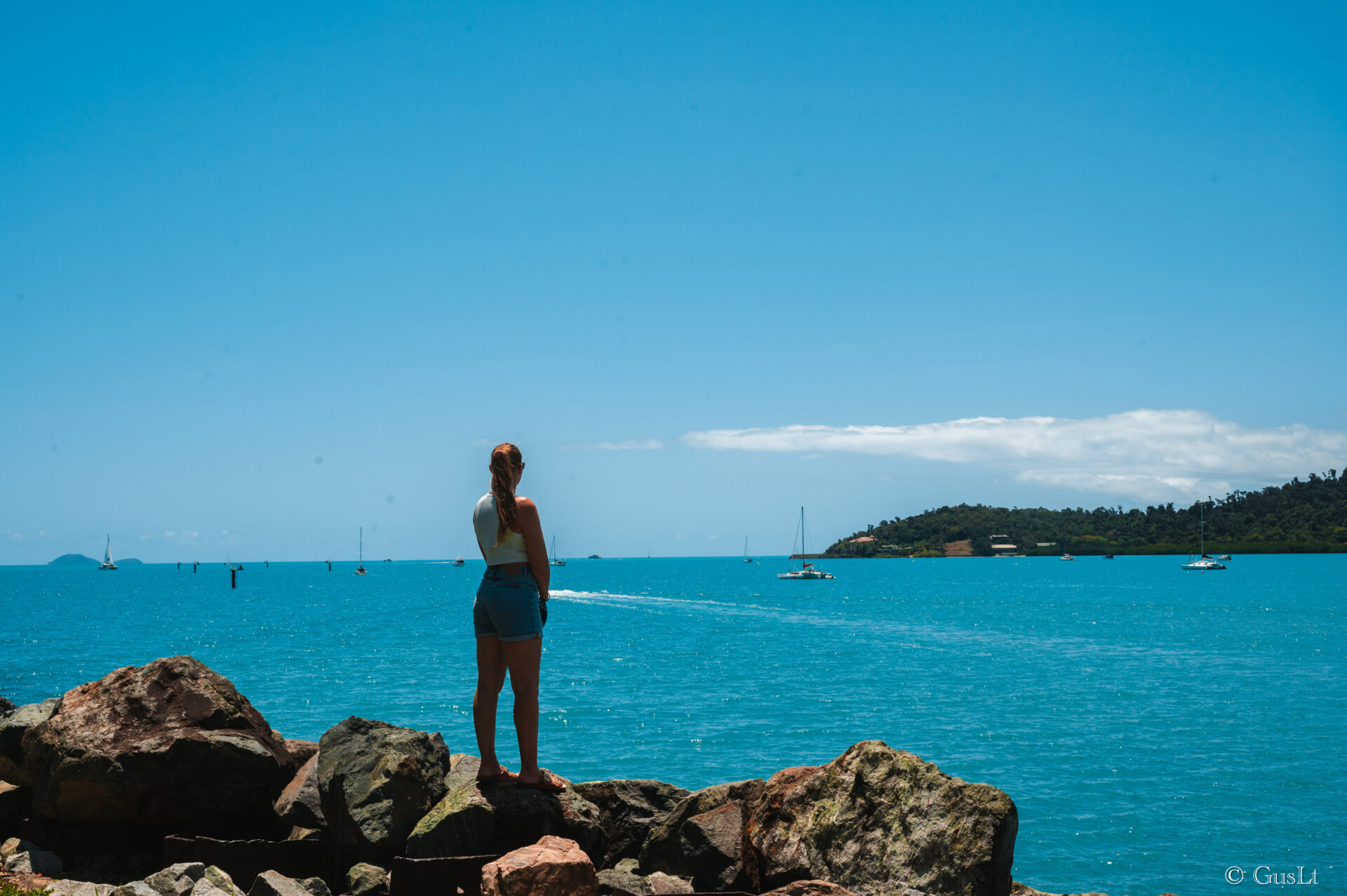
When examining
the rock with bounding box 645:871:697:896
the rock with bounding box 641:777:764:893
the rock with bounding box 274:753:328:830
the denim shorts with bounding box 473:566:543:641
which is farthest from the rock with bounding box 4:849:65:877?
the rock with bounding box 645:871:697:896

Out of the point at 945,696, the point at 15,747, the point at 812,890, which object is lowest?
the point at 945,696

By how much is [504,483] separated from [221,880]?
3841 mm

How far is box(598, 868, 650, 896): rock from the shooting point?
713 centimetres

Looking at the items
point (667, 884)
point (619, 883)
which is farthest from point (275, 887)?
point (667, 884)

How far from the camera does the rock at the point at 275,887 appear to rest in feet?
23.4

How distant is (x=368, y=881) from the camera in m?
7.56

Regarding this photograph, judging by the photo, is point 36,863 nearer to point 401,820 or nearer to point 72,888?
point 72,888

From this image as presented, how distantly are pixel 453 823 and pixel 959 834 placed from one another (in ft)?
13.2

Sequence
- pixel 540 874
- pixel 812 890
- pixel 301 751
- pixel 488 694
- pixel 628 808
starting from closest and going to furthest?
pixel 540 874
pixel 812 890
pixel 488 694
pixel 628 808
pixel 301 751

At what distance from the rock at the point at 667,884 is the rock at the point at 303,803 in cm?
298

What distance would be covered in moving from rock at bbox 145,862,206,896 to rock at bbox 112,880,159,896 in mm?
79

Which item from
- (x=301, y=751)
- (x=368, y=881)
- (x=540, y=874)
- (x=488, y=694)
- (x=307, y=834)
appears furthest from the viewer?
(x=301, y=751)

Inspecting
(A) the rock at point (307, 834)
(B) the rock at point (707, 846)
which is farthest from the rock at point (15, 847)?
(B) the rock at point (707, 846)

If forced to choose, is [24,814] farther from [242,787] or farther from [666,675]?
[666,675]
